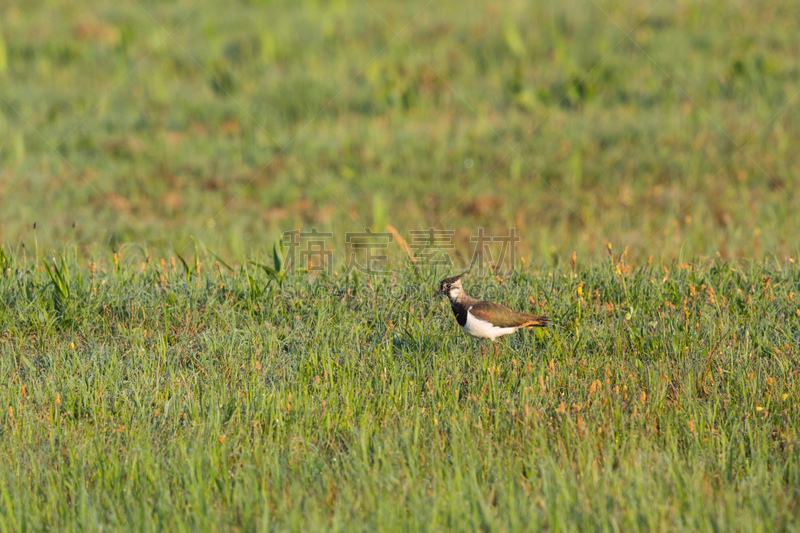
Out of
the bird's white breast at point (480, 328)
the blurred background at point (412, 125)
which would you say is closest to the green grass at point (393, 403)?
the bird's white breast at point (480, 328)

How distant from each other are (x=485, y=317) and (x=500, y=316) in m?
0.08

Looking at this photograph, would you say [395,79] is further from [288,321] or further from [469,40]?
[288,321]

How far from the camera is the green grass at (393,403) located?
8.93 ft

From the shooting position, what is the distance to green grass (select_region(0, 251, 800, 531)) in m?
2.72

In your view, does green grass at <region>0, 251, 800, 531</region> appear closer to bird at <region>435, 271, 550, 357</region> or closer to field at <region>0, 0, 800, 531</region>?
field at <region>0, 0, 800, 531</region>

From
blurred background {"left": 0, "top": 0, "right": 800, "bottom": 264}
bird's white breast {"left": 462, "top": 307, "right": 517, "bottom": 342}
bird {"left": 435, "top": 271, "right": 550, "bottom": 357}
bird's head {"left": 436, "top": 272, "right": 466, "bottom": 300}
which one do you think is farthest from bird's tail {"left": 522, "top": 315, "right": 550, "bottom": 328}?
blurred background {"left": 0, "top": 0, "right": 800, "bottom": 264}

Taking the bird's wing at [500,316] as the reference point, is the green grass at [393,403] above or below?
below

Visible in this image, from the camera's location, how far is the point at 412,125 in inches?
396

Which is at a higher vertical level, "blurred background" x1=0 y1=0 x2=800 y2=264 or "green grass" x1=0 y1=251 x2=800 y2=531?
"blurred background" x1=0 y1=0 x2=800 y2=264

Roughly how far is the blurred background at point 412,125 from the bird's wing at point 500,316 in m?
2.59

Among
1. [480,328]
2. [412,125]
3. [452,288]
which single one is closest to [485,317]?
[480,328]

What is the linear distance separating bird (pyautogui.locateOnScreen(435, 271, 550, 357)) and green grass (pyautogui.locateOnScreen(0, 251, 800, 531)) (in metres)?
0.14

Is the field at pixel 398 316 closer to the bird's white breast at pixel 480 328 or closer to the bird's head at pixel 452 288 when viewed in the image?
the bird's white breast at pixel 480 328

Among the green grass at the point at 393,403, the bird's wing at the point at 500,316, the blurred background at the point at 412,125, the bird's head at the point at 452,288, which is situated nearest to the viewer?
the green grass at the point at 393,403
